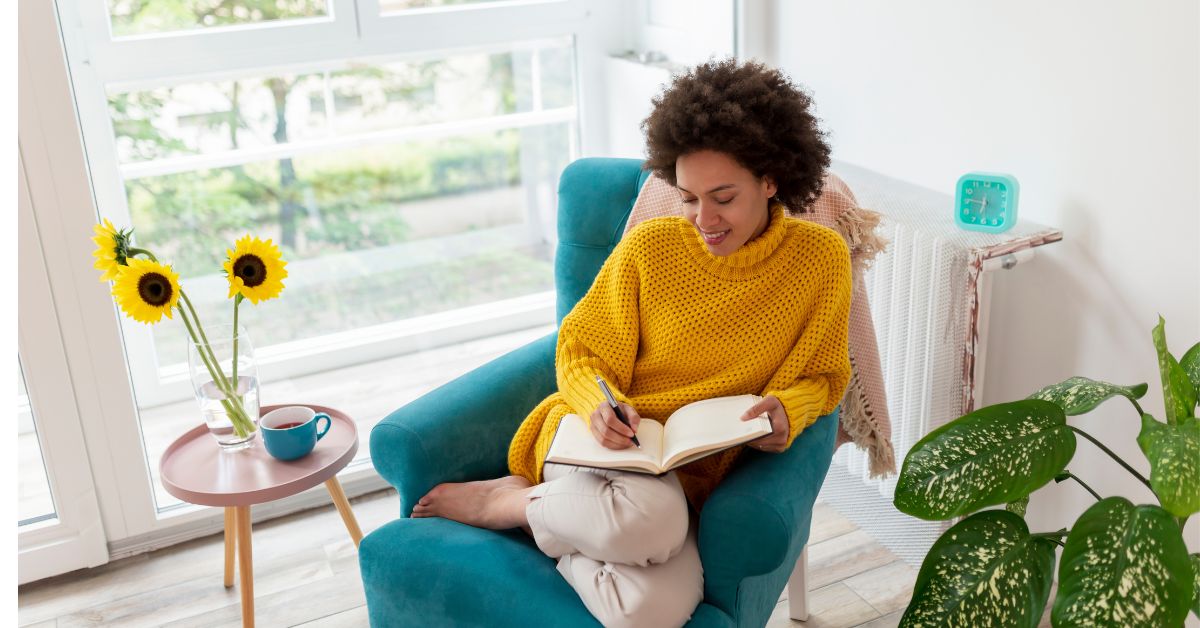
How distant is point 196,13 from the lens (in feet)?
8.28

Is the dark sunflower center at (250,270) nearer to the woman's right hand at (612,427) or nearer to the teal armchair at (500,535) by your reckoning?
the teal armchair at (500,535)

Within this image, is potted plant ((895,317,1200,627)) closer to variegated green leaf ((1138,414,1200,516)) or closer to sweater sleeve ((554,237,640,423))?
variegated green leaf ((1138,414,1200,516))

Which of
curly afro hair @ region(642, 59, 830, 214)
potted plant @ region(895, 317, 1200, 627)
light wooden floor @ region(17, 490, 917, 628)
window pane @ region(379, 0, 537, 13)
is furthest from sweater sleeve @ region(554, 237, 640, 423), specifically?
window pane @ region(379, 0, 537, 13)

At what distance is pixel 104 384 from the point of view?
2104 millimetres

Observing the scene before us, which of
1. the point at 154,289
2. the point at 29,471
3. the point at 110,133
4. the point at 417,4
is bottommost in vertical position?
the point at 29,471

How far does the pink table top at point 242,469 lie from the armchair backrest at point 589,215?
20.7 inches

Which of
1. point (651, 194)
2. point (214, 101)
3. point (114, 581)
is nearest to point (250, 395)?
point (114, 581)

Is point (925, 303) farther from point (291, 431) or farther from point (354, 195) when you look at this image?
point (354, 195)

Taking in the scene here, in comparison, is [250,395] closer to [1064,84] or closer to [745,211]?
[745,211]

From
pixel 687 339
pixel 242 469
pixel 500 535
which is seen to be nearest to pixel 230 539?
pixel 242 469

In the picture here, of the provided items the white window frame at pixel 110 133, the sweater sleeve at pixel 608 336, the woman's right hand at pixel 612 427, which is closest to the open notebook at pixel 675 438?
the woman's right hand at pixel 612 427

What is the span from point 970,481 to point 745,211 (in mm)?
523

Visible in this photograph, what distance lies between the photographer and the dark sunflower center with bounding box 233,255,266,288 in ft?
5.65

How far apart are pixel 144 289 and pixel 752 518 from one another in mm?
1050
